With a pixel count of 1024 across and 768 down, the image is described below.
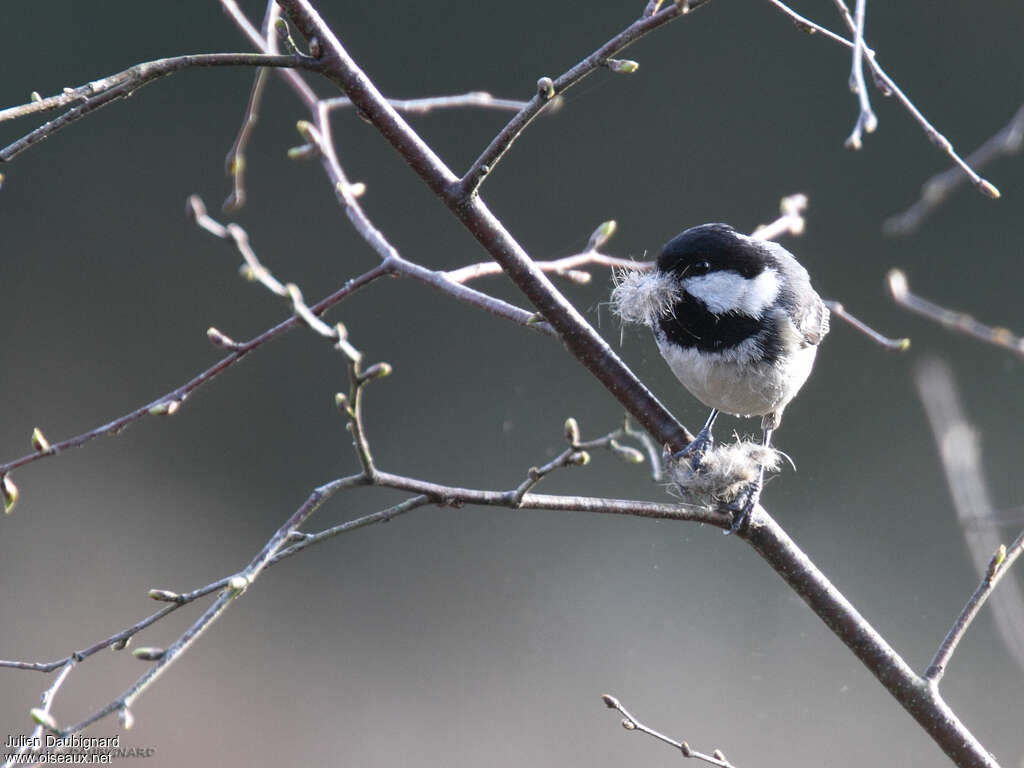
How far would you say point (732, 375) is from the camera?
1.58 meters

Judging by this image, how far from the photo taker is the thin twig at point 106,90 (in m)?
0.87

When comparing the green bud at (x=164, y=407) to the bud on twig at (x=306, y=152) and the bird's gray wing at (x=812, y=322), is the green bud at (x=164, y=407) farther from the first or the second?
the bird's gray wing at (x=812, y=322)

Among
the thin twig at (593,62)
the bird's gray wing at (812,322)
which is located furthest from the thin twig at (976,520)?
the thin twig at (593,62)

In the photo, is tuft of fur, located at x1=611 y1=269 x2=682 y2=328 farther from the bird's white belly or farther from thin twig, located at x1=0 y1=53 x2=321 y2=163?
thin twig, located at x1=0 y1=53 x2=321 y2=163

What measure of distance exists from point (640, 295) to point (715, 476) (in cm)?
31

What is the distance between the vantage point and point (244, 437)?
3.40 m

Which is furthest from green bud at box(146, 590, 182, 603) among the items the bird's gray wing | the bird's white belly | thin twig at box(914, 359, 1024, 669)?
the bird's gray wing

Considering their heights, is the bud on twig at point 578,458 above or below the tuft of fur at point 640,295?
below

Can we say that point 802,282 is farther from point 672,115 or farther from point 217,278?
point 217,278

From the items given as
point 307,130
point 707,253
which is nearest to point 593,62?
point 307,130

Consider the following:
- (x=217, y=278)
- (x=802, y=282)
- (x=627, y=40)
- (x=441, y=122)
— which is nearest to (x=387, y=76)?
(x=441, y=122)

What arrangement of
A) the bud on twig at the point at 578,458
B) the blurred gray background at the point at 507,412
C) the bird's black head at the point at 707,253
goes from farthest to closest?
1. the blurred gray background at the point at 507,412
2. the bird's black head at the point at 707,253
3. the bud on twig at the point at 578,458

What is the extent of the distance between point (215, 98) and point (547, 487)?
6.05 ft

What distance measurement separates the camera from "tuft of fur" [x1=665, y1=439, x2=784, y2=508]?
3.92 feet
